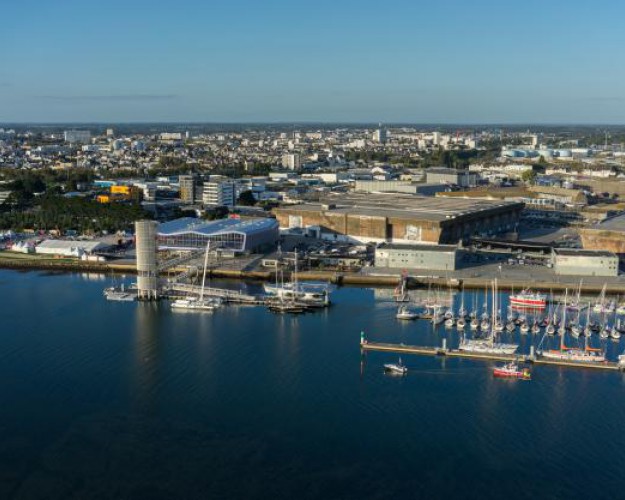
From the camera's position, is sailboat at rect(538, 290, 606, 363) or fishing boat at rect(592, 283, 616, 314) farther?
fishing boat at rect(592, 283, 616, 314)

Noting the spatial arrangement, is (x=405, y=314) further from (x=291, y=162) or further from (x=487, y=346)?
(x=291, y=162)

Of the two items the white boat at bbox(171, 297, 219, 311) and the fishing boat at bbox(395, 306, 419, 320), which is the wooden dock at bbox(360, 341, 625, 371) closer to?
the fishing boat at bbox(395, 306, 419, 320)

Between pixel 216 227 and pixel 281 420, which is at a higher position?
pixel 216 227

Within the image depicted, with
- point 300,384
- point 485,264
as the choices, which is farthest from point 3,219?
point 300,384

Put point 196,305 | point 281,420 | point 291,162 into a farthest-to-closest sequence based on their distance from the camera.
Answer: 1. point 291,162
2. point 196,305
3. point 281,420

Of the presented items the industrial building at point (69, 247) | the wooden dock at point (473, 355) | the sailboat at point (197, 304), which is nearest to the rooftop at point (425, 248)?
the sailboat at point (197, 304)

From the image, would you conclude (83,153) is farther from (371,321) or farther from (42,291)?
(371,321)

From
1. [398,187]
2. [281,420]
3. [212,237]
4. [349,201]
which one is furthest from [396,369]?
[398,187]

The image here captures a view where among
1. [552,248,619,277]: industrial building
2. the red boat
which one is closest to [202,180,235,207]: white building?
[552,248,619,277]: industrial building
